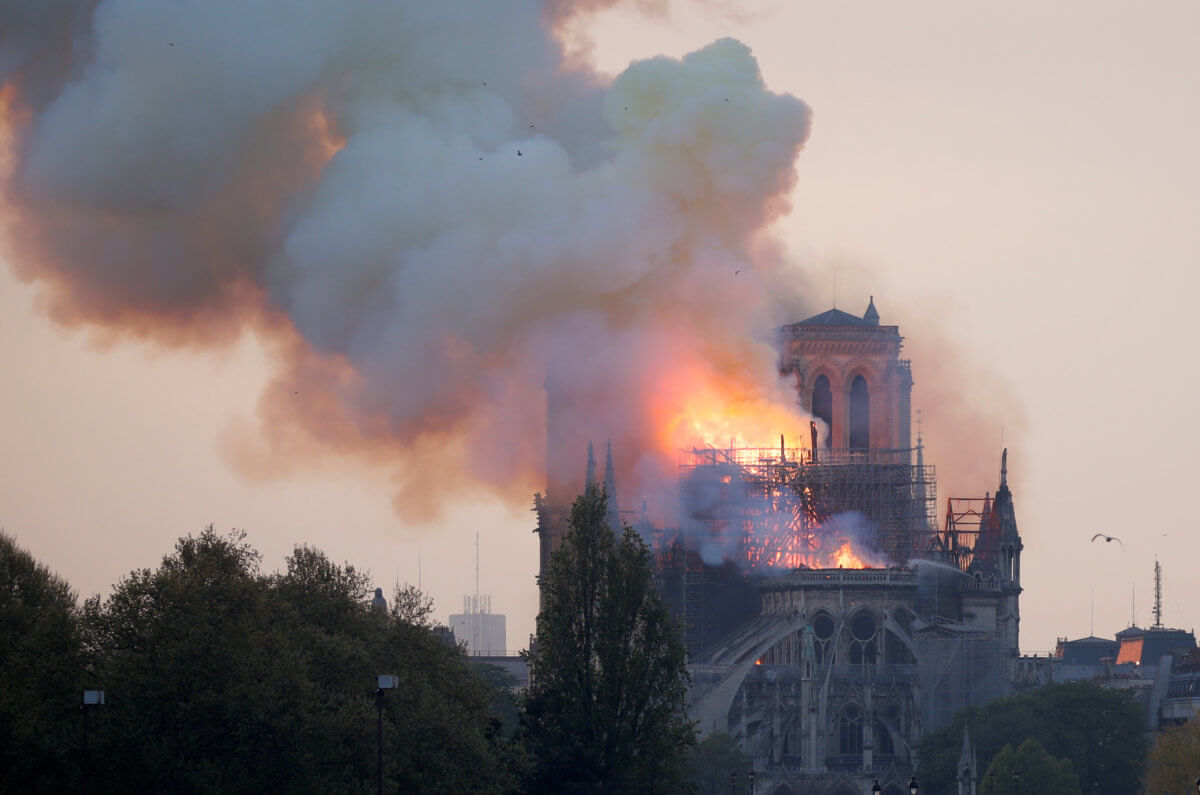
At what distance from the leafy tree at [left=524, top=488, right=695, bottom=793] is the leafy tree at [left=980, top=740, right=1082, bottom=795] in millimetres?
43577

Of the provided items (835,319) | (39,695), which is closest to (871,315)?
(835,319)

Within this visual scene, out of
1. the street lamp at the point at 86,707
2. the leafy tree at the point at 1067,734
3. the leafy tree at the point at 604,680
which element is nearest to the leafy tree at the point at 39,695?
the street lamp at the point at 86,707

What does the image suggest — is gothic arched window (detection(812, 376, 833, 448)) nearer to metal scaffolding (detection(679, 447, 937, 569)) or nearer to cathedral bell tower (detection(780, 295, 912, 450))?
cathedral bell tower (detection(780, 295, 912, 450))

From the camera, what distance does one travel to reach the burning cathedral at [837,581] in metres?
144

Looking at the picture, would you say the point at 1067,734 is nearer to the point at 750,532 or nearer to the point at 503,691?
the point at 750,532

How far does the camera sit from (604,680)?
85.5 meters

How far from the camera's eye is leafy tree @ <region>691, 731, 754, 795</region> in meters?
137

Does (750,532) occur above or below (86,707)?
above

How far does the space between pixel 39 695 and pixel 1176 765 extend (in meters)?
57.5

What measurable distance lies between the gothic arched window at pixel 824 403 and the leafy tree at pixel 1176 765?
45409 mm

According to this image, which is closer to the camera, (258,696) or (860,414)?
(258,696)

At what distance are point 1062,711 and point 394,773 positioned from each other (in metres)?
63.4

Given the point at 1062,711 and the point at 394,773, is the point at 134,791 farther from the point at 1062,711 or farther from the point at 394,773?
the point at 1062,711

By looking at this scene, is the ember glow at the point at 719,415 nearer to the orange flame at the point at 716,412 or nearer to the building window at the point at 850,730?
the orange flame at the point at 716,412
